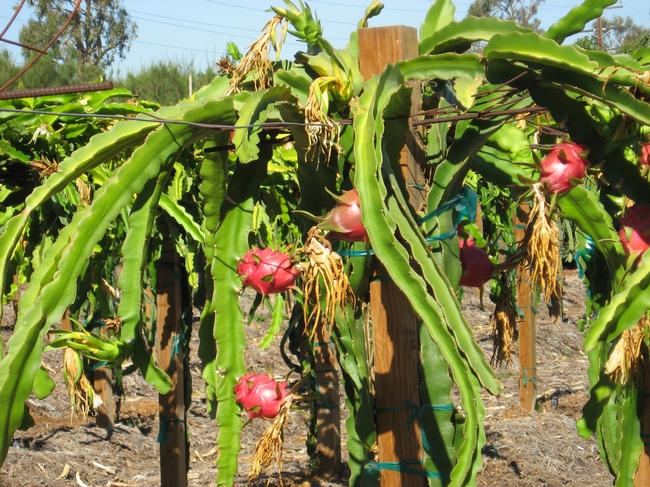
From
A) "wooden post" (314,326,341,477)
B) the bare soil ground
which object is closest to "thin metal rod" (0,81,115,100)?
the bare soil ground

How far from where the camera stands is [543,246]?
1.59 meters

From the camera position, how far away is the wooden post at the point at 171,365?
339 cm

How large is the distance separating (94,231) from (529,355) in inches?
198

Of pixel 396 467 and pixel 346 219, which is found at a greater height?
pixel 346 219

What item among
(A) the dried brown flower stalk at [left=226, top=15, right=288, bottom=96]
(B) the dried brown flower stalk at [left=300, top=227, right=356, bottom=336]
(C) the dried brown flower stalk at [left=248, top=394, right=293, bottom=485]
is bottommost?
(C) the dried brown flower stalk at [left=248, top=394, right=293, bottom=485]

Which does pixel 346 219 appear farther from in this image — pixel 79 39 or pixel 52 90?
pixel 79 39

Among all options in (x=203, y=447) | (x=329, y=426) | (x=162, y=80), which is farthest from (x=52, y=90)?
(x=162, y=80)

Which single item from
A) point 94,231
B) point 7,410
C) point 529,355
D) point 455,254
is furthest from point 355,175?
point 529,355

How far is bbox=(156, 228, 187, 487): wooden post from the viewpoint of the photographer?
339cm

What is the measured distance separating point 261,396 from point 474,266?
24.5 inches

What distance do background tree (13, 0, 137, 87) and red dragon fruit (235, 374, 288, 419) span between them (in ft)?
59.2

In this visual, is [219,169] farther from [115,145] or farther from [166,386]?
[166,386]

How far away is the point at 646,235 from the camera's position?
173 centimetres

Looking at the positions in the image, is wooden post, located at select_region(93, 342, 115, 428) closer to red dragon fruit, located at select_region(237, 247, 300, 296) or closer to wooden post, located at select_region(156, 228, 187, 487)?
wooden post, located at select_region(156, 228, 187, 487)
